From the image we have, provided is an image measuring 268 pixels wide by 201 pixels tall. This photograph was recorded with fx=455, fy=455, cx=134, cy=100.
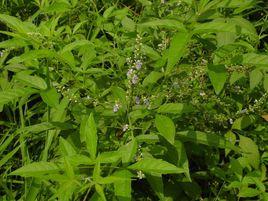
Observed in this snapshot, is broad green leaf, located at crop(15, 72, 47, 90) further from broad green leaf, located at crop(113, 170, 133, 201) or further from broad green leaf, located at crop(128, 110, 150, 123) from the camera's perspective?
broad green leaf, located at crop(113, 170, 133, 201)

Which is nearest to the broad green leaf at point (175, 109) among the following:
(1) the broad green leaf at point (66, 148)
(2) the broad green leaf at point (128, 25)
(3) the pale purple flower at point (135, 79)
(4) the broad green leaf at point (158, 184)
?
(3) the pale purple flower at point (135, 79)

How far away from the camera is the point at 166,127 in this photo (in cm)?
164

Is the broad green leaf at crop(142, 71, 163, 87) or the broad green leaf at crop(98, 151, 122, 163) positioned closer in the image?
the broad green leaf at crop(98, 151, 122, 163)

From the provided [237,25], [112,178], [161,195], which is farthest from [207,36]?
[112,178]

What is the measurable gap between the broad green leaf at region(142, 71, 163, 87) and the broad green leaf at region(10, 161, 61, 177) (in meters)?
0.57

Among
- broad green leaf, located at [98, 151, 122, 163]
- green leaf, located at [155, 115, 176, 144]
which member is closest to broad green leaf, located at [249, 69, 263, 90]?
green leaf, located at [155, 115, 176, 144]

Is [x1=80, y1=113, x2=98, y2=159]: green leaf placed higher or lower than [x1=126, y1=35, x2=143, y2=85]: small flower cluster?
lower

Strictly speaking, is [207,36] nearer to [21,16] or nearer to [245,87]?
[245,87]

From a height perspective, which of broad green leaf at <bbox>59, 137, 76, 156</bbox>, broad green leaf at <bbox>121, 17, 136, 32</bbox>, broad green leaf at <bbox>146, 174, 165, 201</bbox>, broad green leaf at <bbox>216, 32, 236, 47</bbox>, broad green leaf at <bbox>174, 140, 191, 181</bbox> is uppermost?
broad green leaf at <bbox>216, 32, 236, 47</bbox>

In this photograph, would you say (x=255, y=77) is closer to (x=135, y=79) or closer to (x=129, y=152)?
(x=135, y=79)

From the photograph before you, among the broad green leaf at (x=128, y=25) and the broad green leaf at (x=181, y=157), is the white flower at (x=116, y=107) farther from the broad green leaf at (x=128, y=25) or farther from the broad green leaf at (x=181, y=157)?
the broad green leaf at (x=128, y=25)

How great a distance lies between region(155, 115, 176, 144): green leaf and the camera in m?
1.60

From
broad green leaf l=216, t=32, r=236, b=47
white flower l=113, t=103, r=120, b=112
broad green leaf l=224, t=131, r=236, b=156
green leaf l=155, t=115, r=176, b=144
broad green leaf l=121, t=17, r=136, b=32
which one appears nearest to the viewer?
green leaf l=155, t=115, r=176, b=144

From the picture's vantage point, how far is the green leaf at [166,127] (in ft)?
5.26
